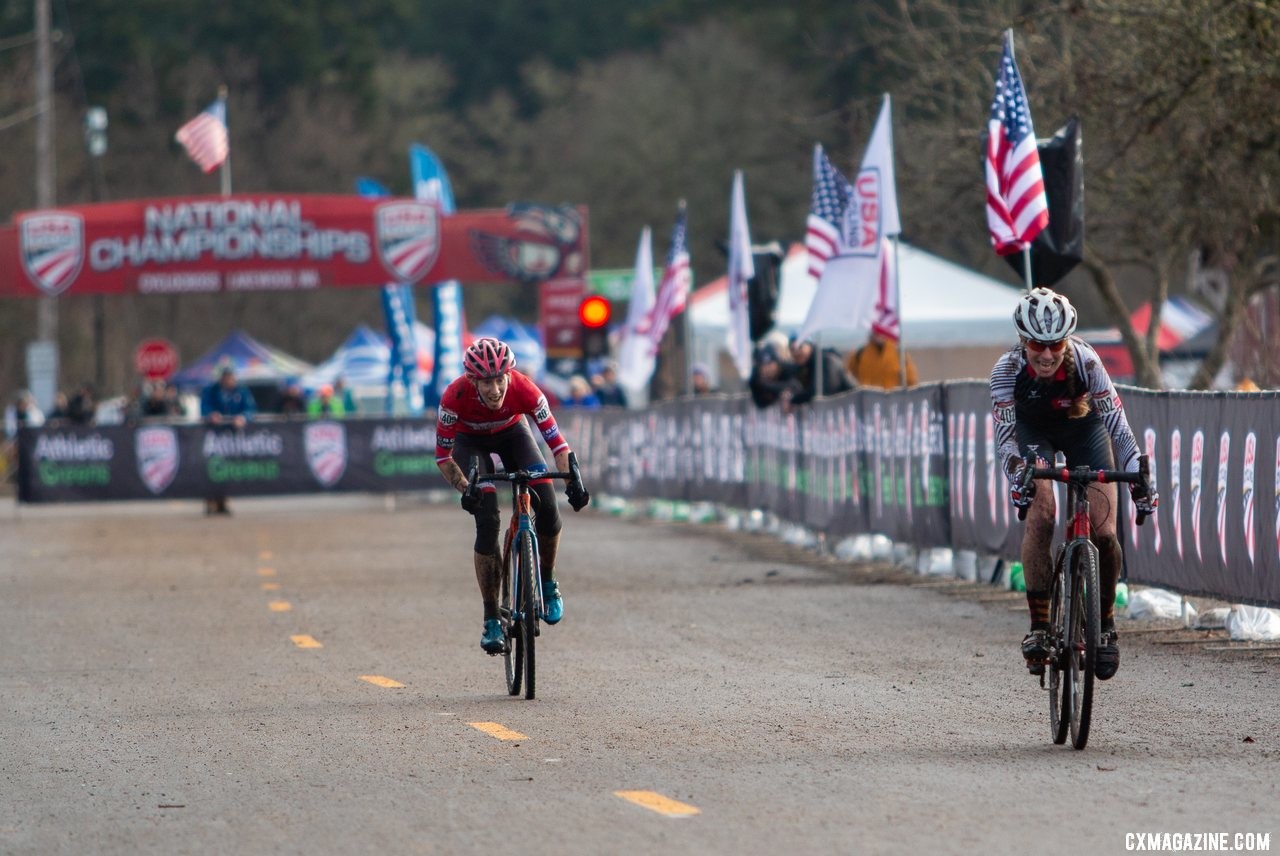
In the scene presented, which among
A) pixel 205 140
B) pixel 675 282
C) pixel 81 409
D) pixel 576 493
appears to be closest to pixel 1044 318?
pixel 576 493

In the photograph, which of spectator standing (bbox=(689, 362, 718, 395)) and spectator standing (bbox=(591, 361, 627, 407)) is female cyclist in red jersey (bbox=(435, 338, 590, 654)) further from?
spectator standing (bbox=(591, 361, 627, 407))

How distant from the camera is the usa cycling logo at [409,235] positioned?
39.9 m

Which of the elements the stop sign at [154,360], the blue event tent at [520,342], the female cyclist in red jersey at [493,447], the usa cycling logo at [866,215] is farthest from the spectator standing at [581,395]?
the female cyclist in red jersey at [493,447]

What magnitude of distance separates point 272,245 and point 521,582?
99.0 feet

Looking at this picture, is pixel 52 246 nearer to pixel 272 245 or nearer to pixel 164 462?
pixel 272 245

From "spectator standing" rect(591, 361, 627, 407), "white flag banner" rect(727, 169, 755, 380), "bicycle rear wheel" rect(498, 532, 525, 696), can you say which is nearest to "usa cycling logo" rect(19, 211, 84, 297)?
"spectator standing" rect(591, 361, 627, 407)

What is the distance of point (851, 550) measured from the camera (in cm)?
1981

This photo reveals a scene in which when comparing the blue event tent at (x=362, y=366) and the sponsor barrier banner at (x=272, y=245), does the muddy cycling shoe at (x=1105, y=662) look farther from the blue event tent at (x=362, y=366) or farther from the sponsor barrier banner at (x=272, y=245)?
the blue event tent at (x=362, y=366)

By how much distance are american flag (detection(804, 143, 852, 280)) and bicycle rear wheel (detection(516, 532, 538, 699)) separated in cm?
1036

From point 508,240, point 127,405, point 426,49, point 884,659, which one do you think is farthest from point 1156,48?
point 426,49

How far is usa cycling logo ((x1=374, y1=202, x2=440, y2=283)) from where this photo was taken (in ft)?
131

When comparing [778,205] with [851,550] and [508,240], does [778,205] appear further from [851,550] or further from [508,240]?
[851,550]

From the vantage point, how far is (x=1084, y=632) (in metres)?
8.67

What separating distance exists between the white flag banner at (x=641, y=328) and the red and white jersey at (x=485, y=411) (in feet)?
60.9
